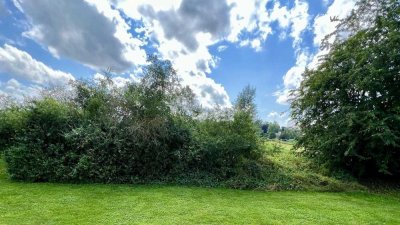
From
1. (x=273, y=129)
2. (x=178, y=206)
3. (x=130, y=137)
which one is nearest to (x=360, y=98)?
(x=178, y=206)

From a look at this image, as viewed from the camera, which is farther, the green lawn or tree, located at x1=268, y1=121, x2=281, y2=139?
tree, located at x1=268, y1=121, x2=281, y2=139

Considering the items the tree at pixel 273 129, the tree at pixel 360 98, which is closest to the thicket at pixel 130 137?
the tree at pixel 360 98

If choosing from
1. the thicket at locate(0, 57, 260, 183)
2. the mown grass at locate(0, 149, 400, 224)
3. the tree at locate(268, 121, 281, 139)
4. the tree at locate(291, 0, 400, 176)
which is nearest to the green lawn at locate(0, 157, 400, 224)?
the mown grass at locate(0, 149, 400, 224)

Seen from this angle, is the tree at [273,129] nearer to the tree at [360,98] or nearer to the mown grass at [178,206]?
the tree at [360,98]

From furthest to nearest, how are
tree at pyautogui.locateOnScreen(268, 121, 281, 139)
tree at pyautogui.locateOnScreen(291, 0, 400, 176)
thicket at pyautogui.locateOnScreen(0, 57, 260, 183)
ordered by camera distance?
tree at pyautogui.locateOnScreen(268, 121, 281, 139) < tree at pyautogui.locateOnScreen(291, 0, 400, 176) < thicket at pyautogui.locateOnScreen(0, 57, 260, 183)

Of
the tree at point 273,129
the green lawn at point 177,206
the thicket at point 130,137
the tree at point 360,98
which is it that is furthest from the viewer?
the tree at point 273,129

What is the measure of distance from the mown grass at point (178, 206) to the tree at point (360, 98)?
76.3 inches

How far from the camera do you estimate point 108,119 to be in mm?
10375

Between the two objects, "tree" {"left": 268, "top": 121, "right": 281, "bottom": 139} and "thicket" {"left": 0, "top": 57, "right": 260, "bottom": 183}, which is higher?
"tree" {"left": 268, "top": 121, "right": 281, "bottom": 139}

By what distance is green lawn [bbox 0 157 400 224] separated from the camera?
632 cm

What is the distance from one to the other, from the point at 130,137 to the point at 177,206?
358cm

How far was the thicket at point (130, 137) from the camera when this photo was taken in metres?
9.69

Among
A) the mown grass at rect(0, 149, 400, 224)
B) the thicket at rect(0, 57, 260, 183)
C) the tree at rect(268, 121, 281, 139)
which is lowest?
the mown grass at rect(0, 149, 400, 224)

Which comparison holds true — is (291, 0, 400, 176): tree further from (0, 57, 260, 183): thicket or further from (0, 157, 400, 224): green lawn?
(0, 57, 260, 183): thicket
